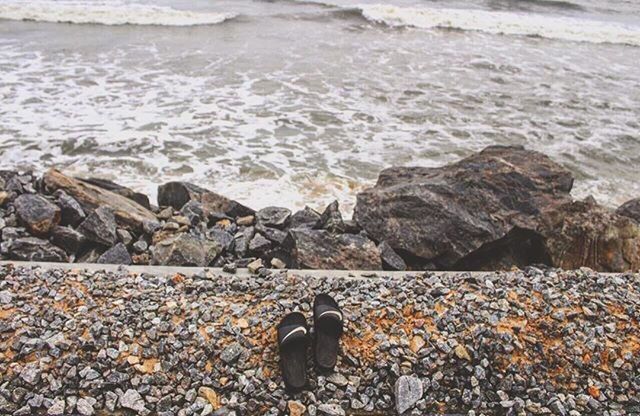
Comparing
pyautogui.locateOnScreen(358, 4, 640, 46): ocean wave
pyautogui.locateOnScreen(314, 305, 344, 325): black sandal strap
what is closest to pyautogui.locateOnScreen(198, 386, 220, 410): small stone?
pyautogui.locateOnScreen(314, 305, 344, 325): black sandal strap

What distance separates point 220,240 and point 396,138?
4.16 meters

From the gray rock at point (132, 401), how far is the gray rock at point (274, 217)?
2349mm

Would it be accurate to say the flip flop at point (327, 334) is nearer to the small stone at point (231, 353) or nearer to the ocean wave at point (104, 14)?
the small stone at point (231, 353)

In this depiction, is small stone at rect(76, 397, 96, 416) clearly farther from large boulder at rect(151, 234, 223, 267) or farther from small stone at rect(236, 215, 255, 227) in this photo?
small stone at rect(236, 215, 255, 227)

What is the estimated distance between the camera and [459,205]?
4562 mm

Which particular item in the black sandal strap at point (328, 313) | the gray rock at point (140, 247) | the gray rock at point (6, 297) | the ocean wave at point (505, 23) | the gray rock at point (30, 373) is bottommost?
the gray rock at point (140, 247)

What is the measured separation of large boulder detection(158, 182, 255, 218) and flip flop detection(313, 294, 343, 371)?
223cm

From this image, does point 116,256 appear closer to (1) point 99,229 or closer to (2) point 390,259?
(1) point 99,229

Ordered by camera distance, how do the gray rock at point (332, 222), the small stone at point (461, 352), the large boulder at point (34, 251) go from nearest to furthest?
the small stone at point (461, 352), the large boulder at point (34, 251), the gray rock at point (332, 222)

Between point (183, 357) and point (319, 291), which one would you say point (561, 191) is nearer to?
point (319, 291)

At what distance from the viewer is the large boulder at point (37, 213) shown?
161 inches

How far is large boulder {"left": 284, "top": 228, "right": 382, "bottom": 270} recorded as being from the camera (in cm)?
389

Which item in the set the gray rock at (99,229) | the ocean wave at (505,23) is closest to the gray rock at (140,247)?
the gray rock at (99,229)

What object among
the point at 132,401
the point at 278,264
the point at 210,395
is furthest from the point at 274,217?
the point at 132,401
